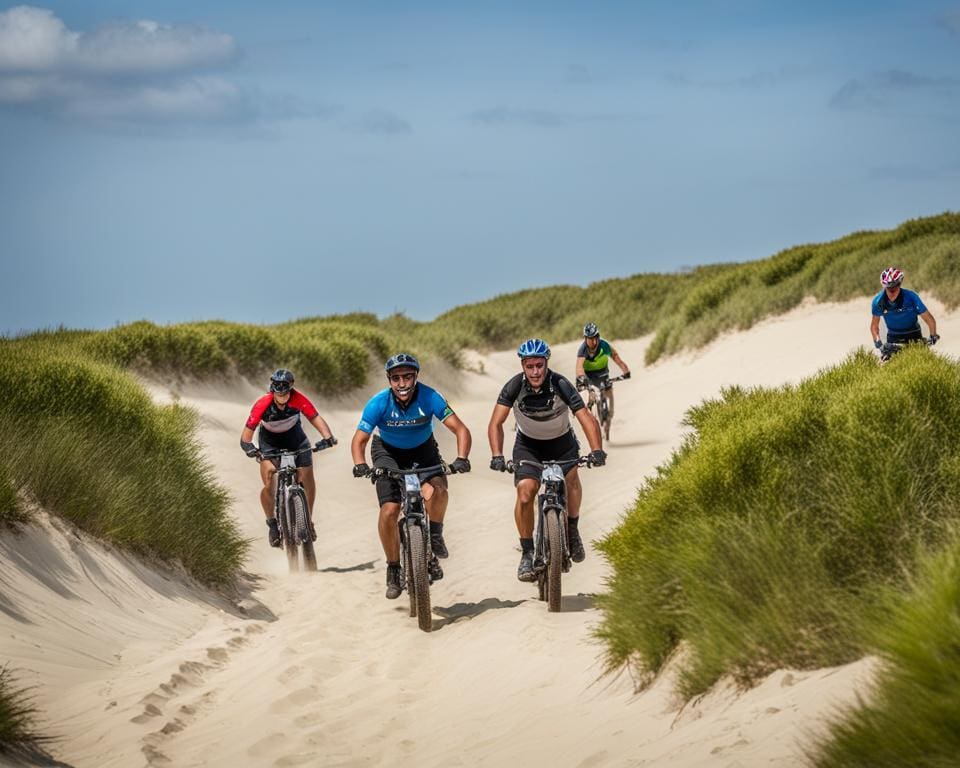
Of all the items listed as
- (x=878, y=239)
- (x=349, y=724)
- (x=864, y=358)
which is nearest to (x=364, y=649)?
(x=349, y=724)

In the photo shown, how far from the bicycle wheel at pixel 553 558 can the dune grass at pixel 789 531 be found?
840mm

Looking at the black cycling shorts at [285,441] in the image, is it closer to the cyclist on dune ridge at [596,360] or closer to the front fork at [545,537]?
the front fork at [545,537]

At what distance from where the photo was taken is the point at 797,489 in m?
7.43

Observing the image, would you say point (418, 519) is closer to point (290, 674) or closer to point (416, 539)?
point (416, 539)

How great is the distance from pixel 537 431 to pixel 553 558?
1177 mm

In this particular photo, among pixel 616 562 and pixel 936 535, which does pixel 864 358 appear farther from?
pixel 936 535

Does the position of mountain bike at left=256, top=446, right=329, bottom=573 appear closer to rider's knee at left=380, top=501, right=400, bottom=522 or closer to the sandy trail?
the sandy trail

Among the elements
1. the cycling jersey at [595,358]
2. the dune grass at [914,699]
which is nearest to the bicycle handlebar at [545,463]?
the dune grass at [914,699]

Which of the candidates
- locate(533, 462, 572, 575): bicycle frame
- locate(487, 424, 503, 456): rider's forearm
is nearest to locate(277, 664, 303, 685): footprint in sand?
locate(533, 462, 572, 575): bicycle frame

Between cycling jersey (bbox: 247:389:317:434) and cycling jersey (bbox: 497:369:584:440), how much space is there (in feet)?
12.9

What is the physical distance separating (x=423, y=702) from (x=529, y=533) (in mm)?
2798

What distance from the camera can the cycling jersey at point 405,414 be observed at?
10609 millimetres

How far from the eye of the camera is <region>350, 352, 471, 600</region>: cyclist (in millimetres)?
10438

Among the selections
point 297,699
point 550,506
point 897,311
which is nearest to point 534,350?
point 550,506
